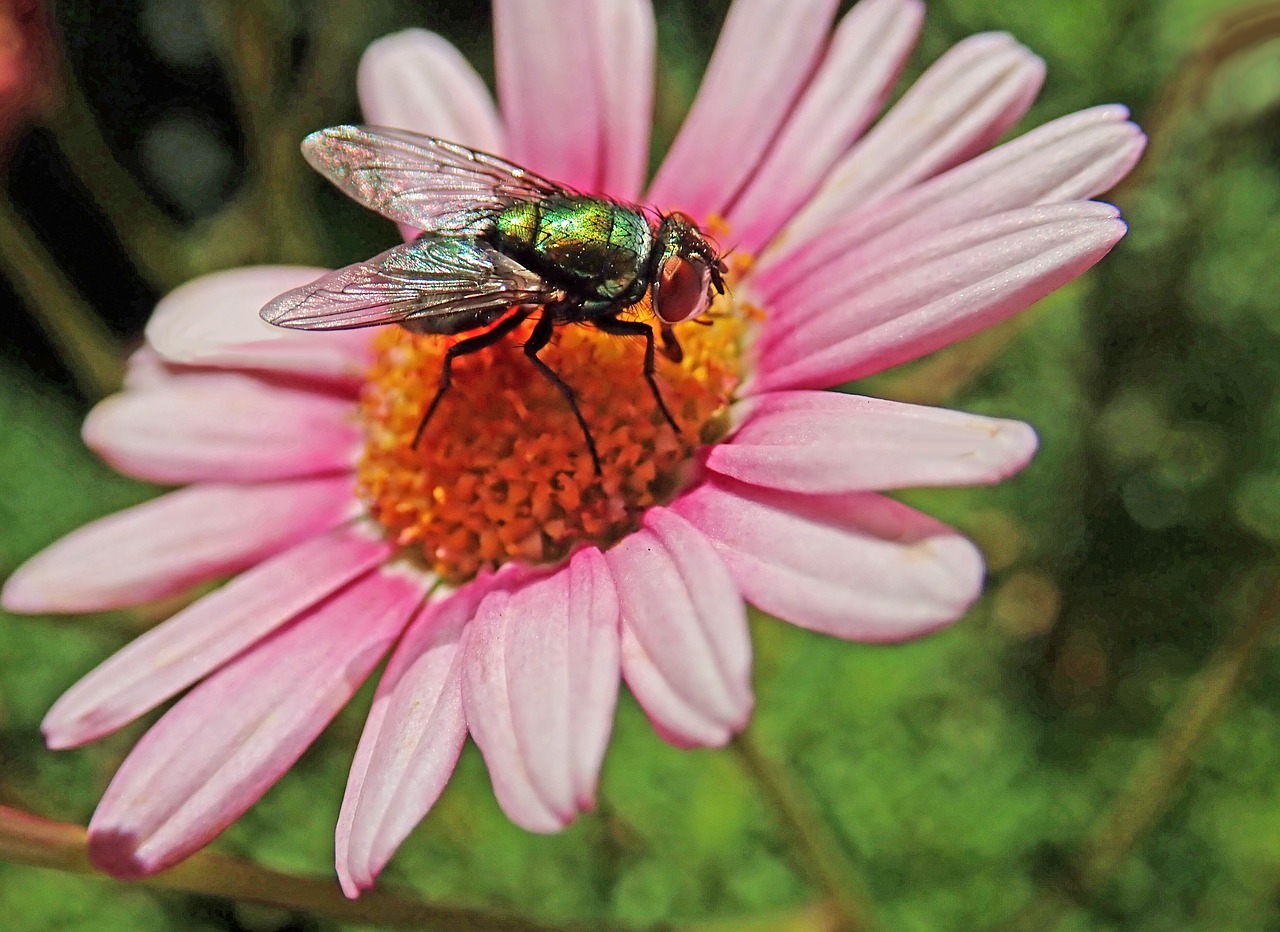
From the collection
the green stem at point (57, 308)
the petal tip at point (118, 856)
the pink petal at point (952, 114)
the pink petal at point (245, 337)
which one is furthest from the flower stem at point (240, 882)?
the green stem at point (57, 308)

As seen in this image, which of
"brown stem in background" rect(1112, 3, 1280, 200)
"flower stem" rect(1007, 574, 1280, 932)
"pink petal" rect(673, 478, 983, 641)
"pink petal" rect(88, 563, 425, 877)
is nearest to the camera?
"pink petal" rect(673, 478, 983, 641)

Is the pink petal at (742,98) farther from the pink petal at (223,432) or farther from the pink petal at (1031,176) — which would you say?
the pink petal at (223,432)

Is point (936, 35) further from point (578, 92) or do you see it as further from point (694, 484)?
point (694, 484)

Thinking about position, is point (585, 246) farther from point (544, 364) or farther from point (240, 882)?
point (240, 882)

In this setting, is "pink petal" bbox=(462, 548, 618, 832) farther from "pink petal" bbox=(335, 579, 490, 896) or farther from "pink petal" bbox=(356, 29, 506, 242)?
"pink petal" bbox=(356, 29, 506, 242)

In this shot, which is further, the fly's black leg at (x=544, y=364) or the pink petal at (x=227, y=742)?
the fly's black leg at (x=544, y=364)

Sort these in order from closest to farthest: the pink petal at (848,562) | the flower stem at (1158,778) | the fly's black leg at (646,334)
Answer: the pink petal at (848,562) → the fly's black leg at (646,334) → the flower stem at (1158,778)

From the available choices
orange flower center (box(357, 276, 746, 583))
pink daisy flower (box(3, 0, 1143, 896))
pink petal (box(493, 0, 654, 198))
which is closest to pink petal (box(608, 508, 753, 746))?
pink daisy flower (box(3, 0, 1143, 896))
